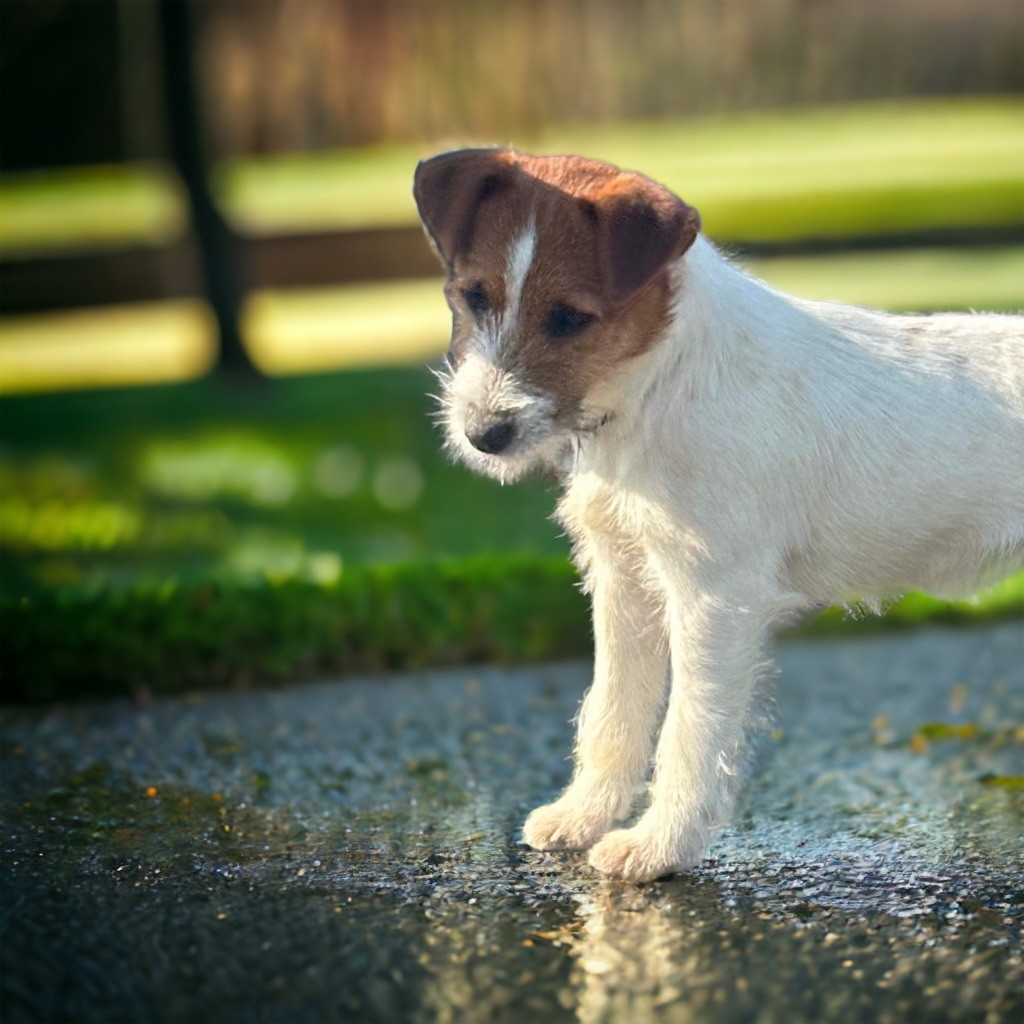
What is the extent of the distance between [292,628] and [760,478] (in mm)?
2832

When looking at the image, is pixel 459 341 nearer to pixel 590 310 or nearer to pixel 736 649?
pixel 590 310

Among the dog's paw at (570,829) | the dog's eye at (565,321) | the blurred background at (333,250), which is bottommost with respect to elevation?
the blurred background at (333,250)

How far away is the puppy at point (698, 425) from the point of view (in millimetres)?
3770

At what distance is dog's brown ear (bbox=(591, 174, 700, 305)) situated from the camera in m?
3.74

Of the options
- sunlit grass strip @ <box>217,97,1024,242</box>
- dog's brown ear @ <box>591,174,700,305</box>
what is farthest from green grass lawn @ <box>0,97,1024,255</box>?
dog's brown ear @ <box>591,174,700,305</box>

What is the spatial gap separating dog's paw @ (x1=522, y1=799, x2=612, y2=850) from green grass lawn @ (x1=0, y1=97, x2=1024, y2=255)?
13.0 meters

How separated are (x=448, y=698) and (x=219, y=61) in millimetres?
13107

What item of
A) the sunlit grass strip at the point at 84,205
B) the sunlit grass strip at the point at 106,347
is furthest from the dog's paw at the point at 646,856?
the sunlit grass strip at the point at 84,205

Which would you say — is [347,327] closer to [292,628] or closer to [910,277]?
[910,277]

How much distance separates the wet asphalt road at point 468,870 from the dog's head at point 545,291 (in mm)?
1177

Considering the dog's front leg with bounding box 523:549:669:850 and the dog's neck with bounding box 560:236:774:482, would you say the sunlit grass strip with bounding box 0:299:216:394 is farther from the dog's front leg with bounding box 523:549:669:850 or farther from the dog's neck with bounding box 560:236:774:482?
the dog's neck with bounding box 560:236:774:482

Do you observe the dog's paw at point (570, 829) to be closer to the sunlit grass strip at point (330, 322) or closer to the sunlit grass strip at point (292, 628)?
the sunlit grass strip at point (292, 628)

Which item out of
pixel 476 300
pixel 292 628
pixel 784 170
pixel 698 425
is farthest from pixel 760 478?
pixel 784 170

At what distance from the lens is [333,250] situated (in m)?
15.9
